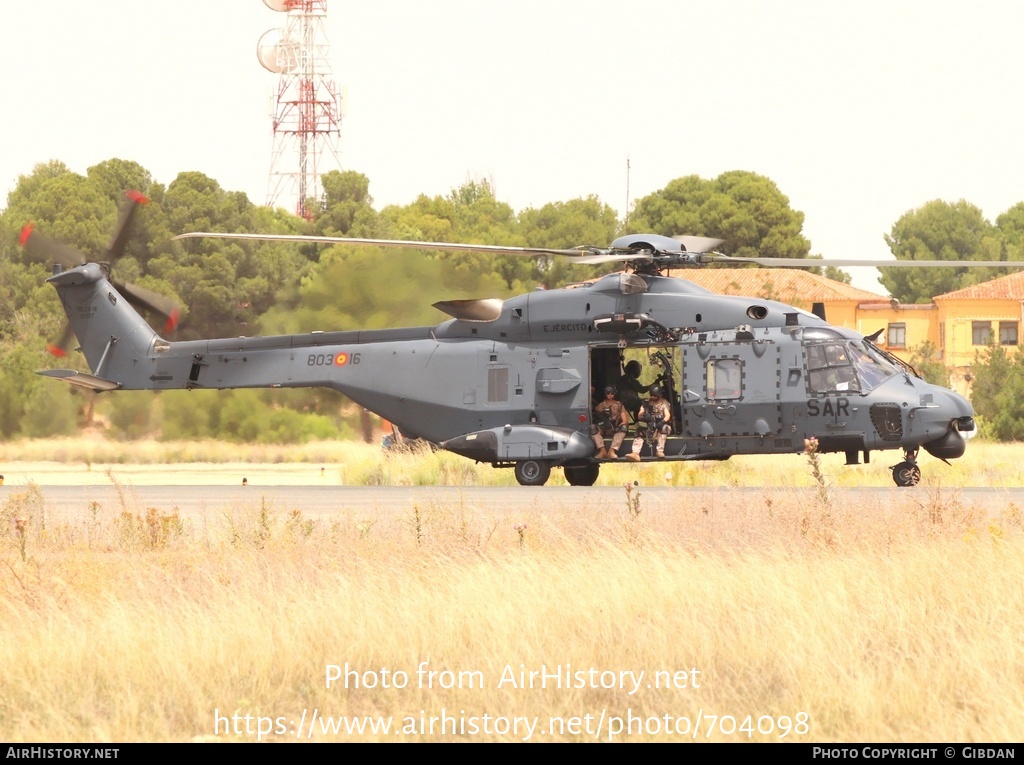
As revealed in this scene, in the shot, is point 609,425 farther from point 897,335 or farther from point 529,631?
point 897,335

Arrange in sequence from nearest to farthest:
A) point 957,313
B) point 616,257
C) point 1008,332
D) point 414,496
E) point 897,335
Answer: point 414,496 → point 616,257 → point 1008,332 → point 957,313 → point 897,335

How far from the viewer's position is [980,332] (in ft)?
252

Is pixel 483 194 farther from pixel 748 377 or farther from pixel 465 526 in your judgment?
pixel 465 526

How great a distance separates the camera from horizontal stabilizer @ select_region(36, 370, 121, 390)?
2412 centimetres

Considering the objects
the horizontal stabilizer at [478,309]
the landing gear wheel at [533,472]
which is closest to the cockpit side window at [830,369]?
the landing gear wheel at [533,472]

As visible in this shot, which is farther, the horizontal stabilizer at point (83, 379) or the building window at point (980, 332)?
the building window at point (980, 332)

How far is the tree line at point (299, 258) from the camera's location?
1337 inches

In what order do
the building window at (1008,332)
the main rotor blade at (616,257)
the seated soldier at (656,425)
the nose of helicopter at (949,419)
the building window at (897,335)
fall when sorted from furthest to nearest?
the building window at (897,335)
the building window at (1008,332)
the seated soldier at (656,425)
the nose of helicopter at (949,419)
the main rotor blade at (616,257)

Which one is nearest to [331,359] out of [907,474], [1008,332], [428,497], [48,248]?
[428,497]

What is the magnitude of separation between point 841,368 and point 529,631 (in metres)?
13.2

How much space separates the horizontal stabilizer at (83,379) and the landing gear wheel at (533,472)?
765 centimetres

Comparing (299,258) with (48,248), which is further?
(299,258)

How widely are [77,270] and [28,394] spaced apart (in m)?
9.13

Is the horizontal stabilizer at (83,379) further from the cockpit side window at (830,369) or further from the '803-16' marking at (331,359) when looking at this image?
the cockpit side window at (830,369)
